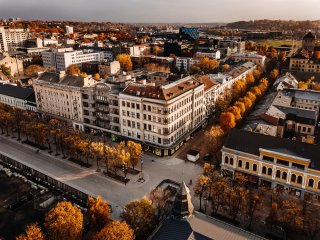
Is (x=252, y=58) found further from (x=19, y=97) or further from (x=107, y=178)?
(x=107, y=178)

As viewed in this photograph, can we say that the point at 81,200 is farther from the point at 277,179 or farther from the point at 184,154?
the point at 277,179

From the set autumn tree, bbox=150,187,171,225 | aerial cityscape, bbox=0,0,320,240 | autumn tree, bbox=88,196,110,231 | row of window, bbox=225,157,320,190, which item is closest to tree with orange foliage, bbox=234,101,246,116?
aerial cityscape, bbox=0,0,320,240

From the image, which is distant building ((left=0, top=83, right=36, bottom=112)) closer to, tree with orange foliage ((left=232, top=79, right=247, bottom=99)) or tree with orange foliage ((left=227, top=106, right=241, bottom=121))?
tree with orange foliage ((left=227, top=106, right=241, bottom=121))

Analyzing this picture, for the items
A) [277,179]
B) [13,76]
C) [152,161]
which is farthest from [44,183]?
[13,76]

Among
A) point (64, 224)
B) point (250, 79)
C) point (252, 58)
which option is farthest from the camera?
point (252, 58)

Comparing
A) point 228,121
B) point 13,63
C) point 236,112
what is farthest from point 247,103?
point 13,63

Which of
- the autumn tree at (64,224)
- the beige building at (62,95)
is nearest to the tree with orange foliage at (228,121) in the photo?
the beige building at (62,95)

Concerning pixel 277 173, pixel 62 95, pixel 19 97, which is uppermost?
pixel 62 95
